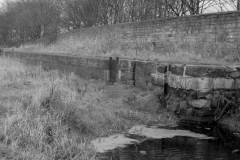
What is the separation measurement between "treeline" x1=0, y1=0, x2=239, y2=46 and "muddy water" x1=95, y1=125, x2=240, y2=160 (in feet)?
50.8

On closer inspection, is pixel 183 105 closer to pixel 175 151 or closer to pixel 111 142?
pixel 175 151

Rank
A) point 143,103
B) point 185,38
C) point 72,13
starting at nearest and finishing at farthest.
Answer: point 143,103
point 185,38
point 72,13

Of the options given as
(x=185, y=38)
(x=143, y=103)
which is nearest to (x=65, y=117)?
(x=143, y=103)

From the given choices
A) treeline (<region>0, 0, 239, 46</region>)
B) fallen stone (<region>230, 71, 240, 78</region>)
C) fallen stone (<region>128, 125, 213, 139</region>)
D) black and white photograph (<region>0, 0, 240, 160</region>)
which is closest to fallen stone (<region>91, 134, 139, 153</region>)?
black and white photograph (<region>0, 0, 240, 160</region>)

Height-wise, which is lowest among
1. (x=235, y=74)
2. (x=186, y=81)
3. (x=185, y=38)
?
(x=186, y=81)

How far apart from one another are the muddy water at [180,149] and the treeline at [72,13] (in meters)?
15.5

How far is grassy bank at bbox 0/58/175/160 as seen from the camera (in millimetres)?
4258

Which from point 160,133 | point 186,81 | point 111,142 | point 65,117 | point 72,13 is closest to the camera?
point 111,142

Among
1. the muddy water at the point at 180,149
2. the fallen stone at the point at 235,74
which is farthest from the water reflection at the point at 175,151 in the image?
the fallen stone at the point at 235,74

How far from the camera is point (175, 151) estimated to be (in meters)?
4.88

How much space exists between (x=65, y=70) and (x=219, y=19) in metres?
6.09

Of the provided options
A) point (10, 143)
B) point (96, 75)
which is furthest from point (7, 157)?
point (96, 75)

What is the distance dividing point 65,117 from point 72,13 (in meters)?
22.2

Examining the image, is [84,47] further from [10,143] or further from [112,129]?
[10,143]
